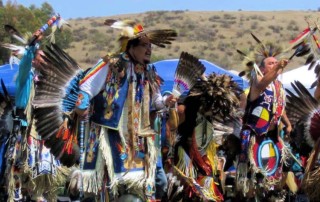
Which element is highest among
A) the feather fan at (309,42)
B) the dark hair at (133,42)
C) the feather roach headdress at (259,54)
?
the feather fan at (309,42)

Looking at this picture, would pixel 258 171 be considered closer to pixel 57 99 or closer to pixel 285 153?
pixel 285 153

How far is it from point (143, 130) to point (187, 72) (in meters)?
1.57

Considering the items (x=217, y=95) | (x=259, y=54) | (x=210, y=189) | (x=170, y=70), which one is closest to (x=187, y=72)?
(x=217, y=95)

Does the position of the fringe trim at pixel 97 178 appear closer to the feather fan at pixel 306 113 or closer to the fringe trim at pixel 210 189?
the fringe trim at pixel 210 189

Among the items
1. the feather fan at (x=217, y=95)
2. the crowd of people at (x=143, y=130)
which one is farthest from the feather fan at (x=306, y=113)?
the feather fan at (x=217, y=95)

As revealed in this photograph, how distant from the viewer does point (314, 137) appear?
25.4 feet

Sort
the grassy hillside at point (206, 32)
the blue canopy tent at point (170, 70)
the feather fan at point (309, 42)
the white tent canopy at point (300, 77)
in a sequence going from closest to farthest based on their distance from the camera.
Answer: the feather fan at point (309, 42) → the blue canopy tent at point (170, 70) → the white tent canopy at point (300, 77) → the grassy hillside at point (206, 32)

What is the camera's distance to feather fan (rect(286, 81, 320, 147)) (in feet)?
25.3

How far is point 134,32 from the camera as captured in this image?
20.2 ft

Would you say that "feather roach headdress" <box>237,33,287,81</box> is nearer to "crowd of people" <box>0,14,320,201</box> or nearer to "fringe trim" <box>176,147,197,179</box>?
"crowd of people" <box>0,14,320,201</box>

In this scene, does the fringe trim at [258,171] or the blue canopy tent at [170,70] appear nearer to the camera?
the fringe trim at [258,171]

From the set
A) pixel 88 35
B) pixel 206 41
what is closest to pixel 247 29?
pixel 206 41

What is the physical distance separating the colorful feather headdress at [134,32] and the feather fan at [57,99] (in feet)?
1.52

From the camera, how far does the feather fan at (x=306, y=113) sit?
303 inches
